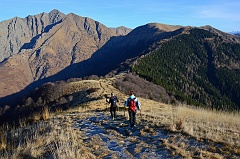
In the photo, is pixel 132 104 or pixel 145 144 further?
pixel 132 104

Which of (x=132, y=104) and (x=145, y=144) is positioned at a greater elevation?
(x=132, y=104)

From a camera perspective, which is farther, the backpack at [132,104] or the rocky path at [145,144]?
the backpack at [132,104]

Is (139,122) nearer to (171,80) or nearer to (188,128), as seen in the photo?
(188,128)

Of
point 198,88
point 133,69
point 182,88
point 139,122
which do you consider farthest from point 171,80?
point 139,122

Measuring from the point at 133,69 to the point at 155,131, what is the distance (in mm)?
140504

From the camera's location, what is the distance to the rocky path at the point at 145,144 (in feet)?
31.8

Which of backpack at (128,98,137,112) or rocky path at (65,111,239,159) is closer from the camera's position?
rocky path at (65,111,239,159)

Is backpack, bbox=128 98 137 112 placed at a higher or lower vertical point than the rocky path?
higher

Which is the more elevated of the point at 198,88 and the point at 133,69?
the point at 133,69

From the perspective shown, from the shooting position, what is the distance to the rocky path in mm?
9688

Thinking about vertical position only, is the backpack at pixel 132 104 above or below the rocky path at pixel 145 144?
above

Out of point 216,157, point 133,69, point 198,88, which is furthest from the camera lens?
→ point 198,88

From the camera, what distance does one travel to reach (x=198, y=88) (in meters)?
183

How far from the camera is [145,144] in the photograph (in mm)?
11117
